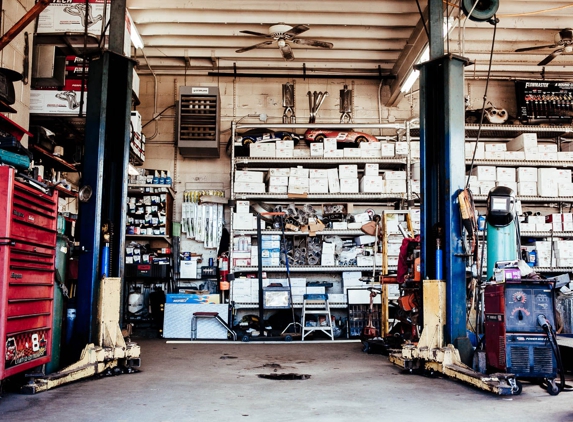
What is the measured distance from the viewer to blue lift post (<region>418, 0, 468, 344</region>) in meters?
5.01

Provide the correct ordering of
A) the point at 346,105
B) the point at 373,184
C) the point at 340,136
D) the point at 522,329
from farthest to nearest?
the point at 346,105, the point at 340,136, the point at 373,184, the point at 522,329

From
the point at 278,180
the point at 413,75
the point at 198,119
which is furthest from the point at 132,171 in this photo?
the point at 413,75

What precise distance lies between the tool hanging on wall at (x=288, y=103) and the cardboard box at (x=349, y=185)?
1589 mm

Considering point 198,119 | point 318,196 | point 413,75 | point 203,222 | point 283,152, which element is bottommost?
point 203,222

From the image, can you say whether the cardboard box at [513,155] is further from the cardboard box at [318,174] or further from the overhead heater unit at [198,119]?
the overhead heater unit at [198,119]

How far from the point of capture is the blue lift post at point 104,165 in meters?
4.88

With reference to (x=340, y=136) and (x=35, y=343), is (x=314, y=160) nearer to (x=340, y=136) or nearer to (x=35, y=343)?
(x=340, y=136)

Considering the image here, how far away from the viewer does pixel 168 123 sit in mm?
10070

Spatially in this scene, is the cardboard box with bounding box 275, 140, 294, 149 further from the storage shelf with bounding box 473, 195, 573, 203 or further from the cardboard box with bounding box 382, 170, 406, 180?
the storage shelf with bounding box 473, 195, 573, 203

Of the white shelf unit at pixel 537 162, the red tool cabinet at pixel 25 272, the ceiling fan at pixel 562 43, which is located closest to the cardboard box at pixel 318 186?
the white shelf unit at pixel 537 162

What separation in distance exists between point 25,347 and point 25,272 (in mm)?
513

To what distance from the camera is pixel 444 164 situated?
528cm

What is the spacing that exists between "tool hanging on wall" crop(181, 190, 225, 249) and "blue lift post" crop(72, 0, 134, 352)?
417 centimetres

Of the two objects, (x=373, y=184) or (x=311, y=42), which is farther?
(x=373, y=184)
